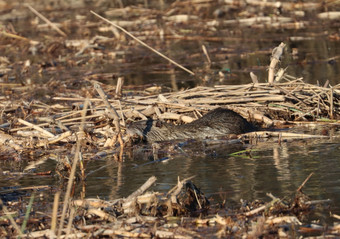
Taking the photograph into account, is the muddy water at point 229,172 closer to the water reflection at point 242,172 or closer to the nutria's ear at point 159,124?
the water reflection at point 242,172

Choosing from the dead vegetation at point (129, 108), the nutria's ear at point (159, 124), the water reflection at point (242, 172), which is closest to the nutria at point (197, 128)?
the nutria's ear at point (159, 124)

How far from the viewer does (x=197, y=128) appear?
872 cm

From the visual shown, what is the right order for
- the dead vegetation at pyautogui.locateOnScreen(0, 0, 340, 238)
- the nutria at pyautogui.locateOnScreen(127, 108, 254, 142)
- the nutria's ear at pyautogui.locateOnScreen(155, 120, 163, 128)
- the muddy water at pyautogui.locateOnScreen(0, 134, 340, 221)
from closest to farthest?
the dead vegetation at pyautogui.locateOnScreen(0, 0, 340, 238), the muddy water at pyautogui.locateOnScreen(0, 134, 340, 221), the nutria at pyautogui.locateOnScreen(127, 108, 254, 142), the nutria's ear at pyautogui.locateOnScreen(155, 120, 163, 128)

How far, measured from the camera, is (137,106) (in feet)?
32.2

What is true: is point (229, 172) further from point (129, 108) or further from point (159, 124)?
point (129, 108)

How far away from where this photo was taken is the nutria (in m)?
8.58

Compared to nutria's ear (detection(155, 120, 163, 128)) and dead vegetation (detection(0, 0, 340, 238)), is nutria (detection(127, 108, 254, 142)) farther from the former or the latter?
dead vegetation (detection(0, 0, 340, 238))

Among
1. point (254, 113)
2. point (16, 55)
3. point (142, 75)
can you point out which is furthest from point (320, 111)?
point (16, 55)

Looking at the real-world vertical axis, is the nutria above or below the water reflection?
above

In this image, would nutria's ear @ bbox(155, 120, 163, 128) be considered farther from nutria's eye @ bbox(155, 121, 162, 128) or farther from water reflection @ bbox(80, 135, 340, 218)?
water reflection @ bbox(80, 135, 340, 218)

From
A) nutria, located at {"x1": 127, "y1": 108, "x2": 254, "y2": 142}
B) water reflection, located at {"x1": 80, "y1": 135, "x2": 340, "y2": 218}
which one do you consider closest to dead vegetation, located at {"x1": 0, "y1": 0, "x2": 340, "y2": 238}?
nutria, located at {"x1": 127, "y1": 108, "x2": 254, "y2": 142}

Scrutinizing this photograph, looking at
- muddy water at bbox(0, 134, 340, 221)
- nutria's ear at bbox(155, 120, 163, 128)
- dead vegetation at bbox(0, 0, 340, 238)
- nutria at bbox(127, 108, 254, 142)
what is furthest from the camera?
nutria's ear at bbox(155, 120, 163, 128)

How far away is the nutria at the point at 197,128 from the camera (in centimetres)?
858

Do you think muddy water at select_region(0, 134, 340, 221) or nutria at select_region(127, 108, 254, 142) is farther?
nutria at select_region(127, 108, 254, 142)
